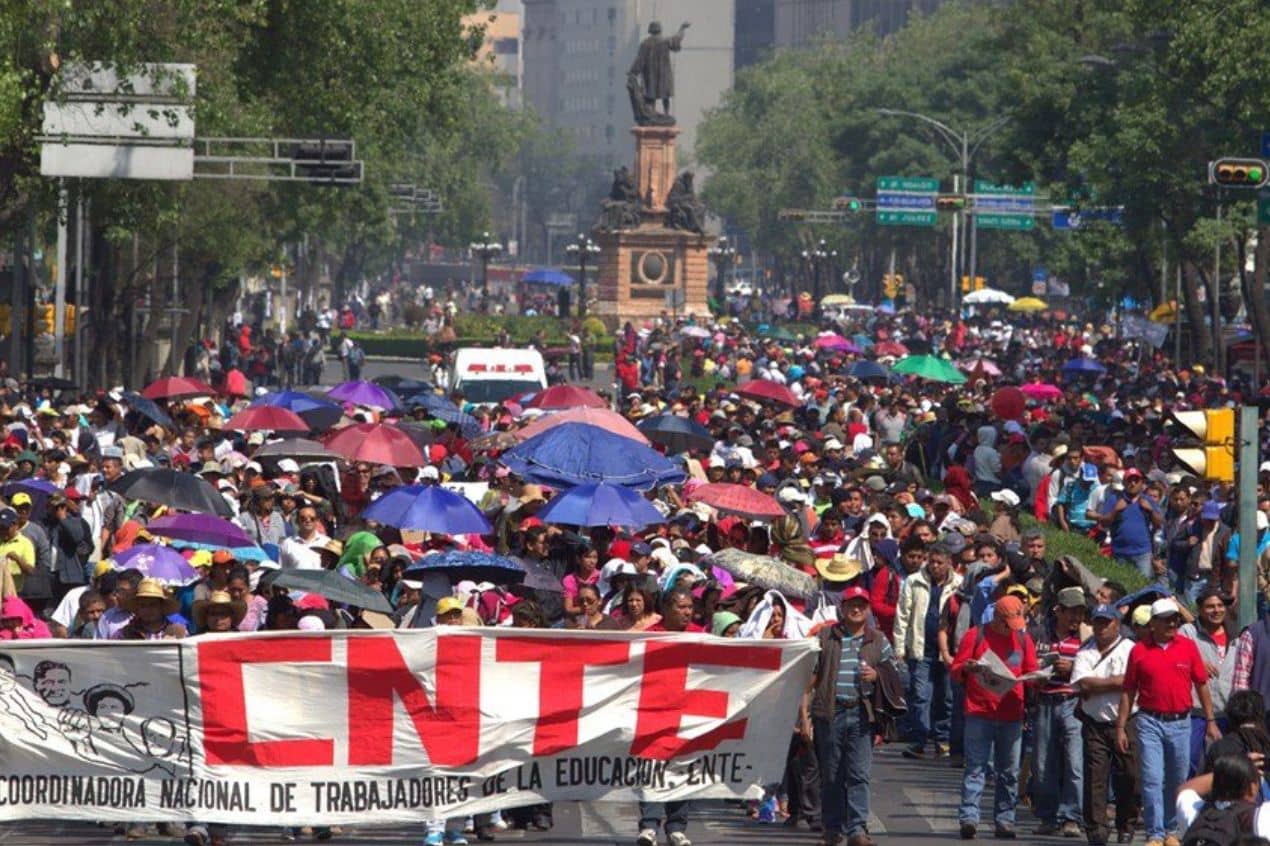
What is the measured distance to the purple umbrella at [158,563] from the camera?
17023mm

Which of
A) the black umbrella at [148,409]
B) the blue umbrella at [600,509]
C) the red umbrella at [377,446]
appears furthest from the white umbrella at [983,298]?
the blue umbrella at [600,509]

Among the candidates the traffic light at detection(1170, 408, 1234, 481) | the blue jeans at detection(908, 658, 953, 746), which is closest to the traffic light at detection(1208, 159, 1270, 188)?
the blue jeans at detection(908, 658, 953, 746)

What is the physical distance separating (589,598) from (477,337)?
233ft

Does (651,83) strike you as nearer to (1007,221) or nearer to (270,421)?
(1007,221)

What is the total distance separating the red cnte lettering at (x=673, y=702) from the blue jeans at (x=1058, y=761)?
2361 millimetres

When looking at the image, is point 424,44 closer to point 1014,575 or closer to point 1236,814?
point 1014,575

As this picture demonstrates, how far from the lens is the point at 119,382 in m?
52.7

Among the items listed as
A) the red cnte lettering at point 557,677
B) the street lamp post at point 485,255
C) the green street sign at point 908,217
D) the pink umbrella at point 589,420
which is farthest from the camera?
the street lamp post at point 485,255

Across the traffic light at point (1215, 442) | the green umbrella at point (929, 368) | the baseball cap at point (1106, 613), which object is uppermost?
the traffic light at point (1215, 442)

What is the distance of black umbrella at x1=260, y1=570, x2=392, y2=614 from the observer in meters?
15.9

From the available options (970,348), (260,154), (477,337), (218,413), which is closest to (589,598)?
(218,413)

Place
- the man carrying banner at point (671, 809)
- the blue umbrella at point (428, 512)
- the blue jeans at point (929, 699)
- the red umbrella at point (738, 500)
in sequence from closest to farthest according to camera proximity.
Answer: the man carrying banner at point (671, 809), the blue jeans at point (929, 699), the blue umbrella at point (428, 512), the red umbrella at point (738, 500)

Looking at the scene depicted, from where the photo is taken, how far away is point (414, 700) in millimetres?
13688

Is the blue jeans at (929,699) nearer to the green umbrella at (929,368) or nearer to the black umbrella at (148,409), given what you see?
the black umbrella at (148,409)
